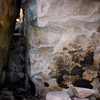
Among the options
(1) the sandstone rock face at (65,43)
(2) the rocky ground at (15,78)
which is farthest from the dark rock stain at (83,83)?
(2) the rocky ground at (15,78)

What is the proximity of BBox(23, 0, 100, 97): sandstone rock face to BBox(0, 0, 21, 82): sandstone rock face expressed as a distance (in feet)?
0.47

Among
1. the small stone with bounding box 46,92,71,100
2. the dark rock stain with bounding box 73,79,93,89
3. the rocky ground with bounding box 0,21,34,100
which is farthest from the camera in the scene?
the rocky ground with bounding box 0,21,34,100

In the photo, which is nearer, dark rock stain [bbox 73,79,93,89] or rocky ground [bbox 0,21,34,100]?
dark rock stain [bbox 73,79,93,89]

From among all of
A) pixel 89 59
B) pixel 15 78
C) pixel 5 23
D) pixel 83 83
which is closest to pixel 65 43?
pixel 89 59

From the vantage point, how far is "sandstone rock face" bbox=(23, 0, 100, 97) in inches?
53.7

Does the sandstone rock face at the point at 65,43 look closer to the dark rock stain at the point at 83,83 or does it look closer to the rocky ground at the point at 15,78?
the dark rock stain at the point at 83,83

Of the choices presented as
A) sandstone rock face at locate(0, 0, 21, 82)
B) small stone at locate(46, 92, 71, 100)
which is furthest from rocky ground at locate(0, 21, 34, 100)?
small stone at locate(46, 92, 71, 100)

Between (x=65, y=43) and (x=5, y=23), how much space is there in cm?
50

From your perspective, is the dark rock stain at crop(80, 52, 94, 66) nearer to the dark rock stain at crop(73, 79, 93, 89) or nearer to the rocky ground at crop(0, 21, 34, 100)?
the dark rock stain at crop(73, 79, 93, 89)

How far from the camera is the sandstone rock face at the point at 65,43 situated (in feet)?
4.48

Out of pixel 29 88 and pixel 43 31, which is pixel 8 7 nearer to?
pixel 43 31

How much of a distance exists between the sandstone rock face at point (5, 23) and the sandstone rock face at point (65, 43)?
0.14 m

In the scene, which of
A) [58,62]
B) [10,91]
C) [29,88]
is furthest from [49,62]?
[10,91]

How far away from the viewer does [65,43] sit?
1.41 m
